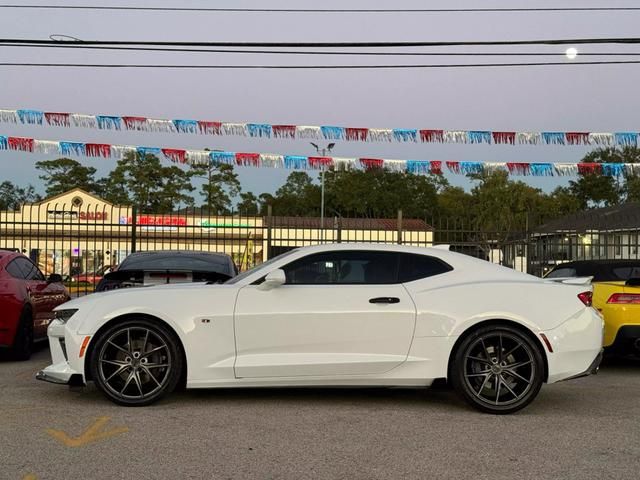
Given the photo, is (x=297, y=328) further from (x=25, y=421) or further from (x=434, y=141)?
(x=434, y=141)

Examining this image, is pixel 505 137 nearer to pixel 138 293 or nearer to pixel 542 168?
pixel 542 168

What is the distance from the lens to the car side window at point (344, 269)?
20.4 feet

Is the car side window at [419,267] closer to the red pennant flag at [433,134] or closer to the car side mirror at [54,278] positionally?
the car side mirror at [54,278]

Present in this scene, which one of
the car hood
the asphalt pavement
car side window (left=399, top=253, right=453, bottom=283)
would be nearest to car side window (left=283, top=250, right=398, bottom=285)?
car side window (left=399, top=253, right=453, bottom=283)

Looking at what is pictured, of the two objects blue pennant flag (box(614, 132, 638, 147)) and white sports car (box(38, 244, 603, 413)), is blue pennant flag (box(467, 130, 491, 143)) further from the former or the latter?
white sports car (box(38, 244, 603, 413))

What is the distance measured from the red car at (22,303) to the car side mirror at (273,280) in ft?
12.7

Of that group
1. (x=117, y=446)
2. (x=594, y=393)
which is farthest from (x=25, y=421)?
(x=594, y=393)

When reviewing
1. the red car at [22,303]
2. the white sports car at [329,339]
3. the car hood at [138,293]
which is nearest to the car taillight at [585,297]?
the white sports car at [329,339]

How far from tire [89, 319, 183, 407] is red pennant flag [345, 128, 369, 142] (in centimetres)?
1055

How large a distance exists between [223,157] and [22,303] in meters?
8.57

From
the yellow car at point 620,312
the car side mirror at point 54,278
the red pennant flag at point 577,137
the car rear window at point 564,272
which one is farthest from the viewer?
the red pennant flag at point 577,137

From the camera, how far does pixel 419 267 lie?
6.28 metres

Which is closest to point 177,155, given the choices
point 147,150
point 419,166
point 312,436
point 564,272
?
point 147,150

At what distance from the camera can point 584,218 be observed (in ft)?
52.1
